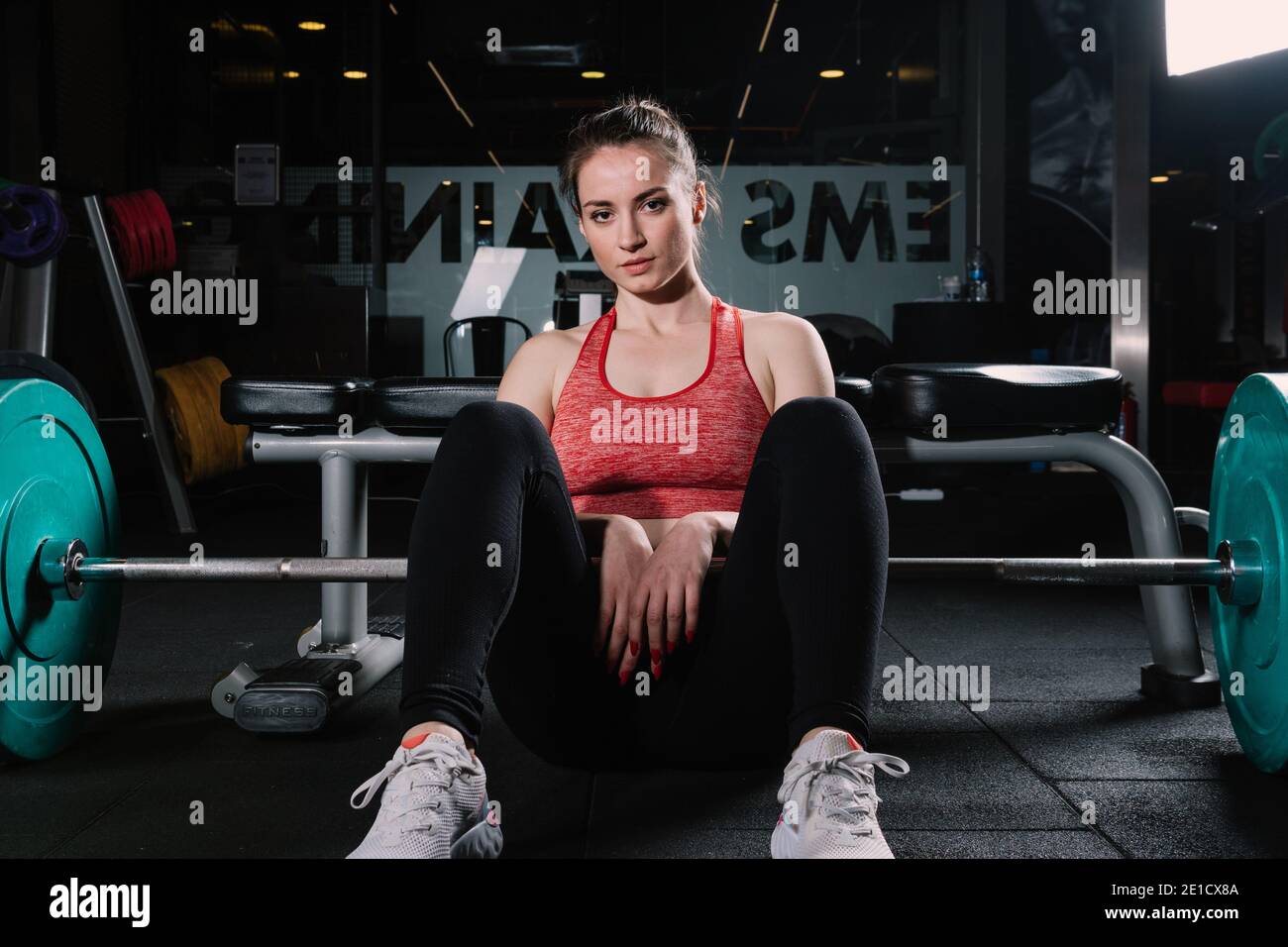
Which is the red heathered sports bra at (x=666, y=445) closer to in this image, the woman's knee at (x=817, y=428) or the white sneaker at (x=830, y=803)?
the woman's knee at (x=817, y=428)

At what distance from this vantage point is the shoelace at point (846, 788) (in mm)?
953

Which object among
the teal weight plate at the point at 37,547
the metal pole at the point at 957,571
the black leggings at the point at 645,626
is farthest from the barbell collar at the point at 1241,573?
the teal weight plate at the point at 37,547

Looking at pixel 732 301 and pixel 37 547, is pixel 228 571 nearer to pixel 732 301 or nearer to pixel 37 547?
pixel 37 547

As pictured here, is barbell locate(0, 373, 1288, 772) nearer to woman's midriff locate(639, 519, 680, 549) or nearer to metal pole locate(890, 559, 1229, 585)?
metal pole locate(890, 559, 1229, 585)

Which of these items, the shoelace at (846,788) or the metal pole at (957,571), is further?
the metal pole at (957,571)

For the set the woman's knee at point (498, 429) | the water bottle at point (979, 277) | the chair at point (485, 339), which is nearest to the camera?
the woman's knee at point (498, 429)

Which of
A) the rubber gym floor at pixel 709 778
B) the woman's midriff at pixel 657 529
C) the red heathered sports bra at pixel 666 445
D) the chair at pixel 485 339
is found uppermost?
the chair at pixel 485 339

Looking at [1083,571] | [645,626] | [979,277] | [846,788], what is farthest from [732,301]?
[846,788]

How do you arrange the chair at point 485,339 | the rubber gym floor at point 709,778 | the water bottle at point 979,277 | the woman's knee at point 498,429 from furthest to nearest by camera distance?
the chair at point 485,339 < the water bottle at point 979,277 < the rubber gym floor at point 709,778 < the woman's knee at point 498,429

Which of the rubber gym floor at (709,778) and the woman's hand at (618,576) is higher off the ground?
the woman's hand at (618,576)

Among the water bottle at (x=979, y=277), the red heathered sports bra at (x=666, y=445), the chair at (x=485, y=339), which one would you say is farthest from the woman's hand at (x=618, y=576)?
the chair at (x=485, y=339)

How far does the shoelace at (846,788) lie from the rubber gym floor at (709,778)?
206mm
